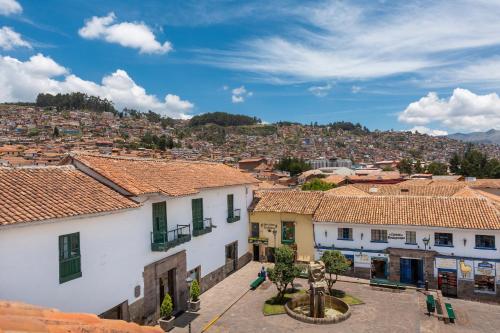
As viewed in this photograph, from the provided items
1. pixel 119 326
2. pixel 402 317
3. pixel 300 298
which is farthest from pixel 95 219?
pixel 402 317

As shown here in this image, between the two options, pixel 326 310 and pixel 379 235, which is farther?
pixel 379 235

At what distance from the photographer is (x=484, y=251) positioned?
71.5ft

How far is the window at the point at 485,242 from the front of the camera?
21672 millimetres

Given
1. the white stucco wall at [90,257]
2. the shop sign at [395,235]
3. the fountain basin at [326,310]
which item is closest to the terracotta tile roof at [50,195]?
the white stucco wall at [90,257]

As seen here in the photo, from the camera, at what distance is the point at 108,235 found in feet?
46.0

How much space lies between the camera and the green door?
55.0 ft

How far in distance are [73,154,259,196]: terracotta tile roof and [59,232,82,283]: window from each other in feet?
10.1

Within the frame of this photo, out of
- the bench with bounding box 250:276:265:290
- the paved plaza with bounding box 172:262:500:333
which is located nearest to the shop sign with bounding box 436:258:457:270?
the paved plaza with bounding box 172:262:500:333

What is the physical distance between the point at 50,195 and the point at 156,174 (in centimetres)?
696

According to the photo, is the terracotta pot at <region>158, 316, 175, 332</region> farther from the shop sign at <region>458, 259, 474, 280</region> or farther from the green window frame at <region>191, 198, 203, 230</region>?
the shop sign at <region>458, 259, 474, 280</region>

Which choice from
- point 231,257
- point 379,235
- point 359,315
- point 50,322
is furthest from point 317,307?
point 50,322

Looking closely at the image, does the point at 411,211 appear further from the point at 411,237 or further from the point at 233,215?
the point at 233,215

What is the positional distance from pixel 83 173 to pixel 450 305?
19.5 meters

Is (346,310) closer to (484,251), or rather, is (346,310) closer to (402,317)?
(402,317)
